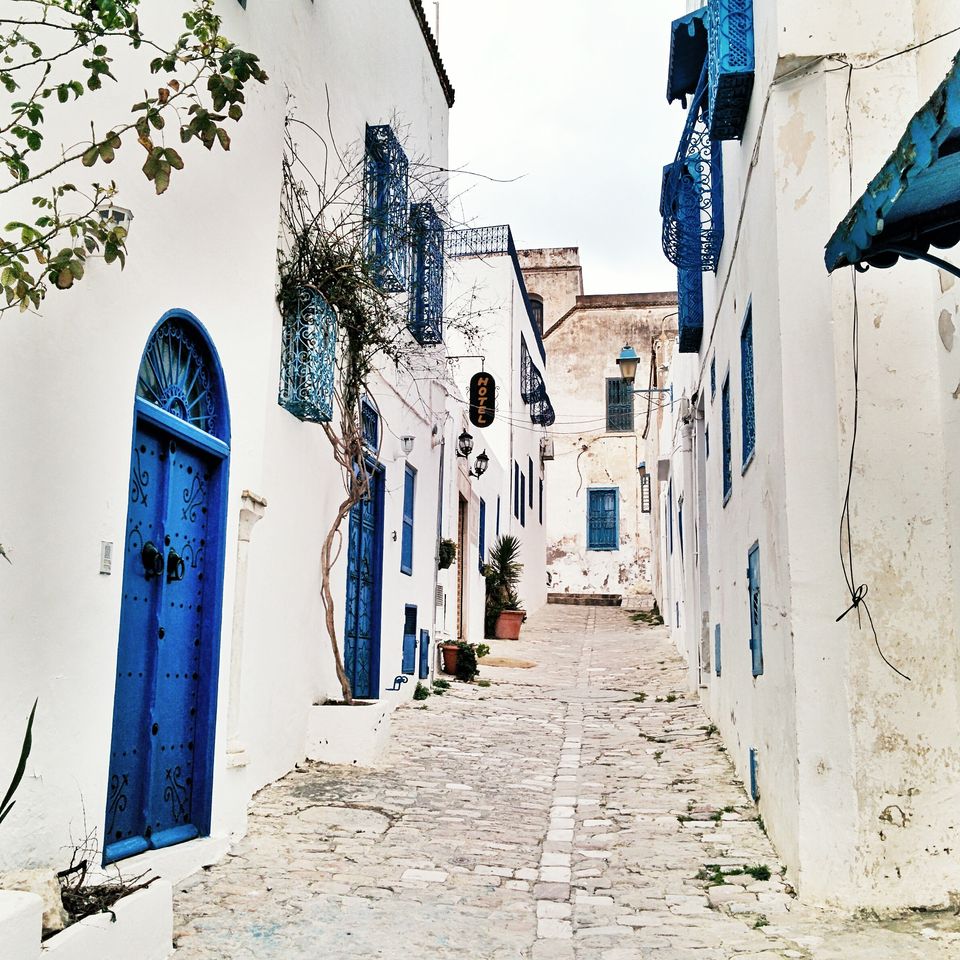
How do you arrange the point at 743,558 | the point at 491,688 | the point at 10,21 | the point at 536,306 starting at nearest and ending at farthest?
1. the point at 10,21
2. the point at 743,558
3. the point at 491,688
4. the point at 536,306

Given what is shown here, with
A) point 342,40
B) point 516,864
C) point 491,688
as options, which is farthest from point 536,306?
point 516,864

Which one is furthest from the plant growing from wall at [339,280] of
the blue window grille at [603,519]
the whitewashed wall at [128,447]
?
the blue window grille at [603,519]

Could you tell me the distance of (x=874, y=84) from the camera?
5125mm

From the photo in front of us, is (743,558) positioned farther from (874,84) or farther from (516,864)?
(874,84)

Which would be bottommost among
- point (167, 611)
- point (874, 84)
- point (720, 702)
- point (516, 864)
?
point (516, 864)

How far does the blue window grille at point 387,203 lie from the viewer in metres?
8.95

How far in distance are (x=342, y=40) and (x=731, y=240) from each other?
12.7 ft

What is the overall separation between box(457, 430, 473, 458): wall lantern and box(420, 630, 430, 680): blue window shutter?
12.3 ft

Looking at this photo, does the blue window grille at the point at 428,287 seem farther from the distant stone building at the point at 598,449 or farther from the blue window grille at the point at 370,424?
the distant stone building at the point at 598,449

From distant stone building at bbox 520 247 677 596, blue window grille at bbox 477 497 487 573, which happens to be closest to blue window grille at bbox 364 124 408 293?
blue window grille at bbox 477 497 487 573

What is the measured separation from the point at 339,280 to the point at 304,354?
0.68 metres

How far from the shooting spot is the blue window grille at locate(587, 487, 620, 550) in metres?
29.0

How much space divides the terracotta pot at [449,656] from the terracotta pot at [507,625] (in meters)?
5.40

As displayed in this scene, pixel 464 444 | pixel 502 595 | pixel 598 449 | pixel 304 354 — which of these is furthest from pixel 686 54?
pixel 598 449
